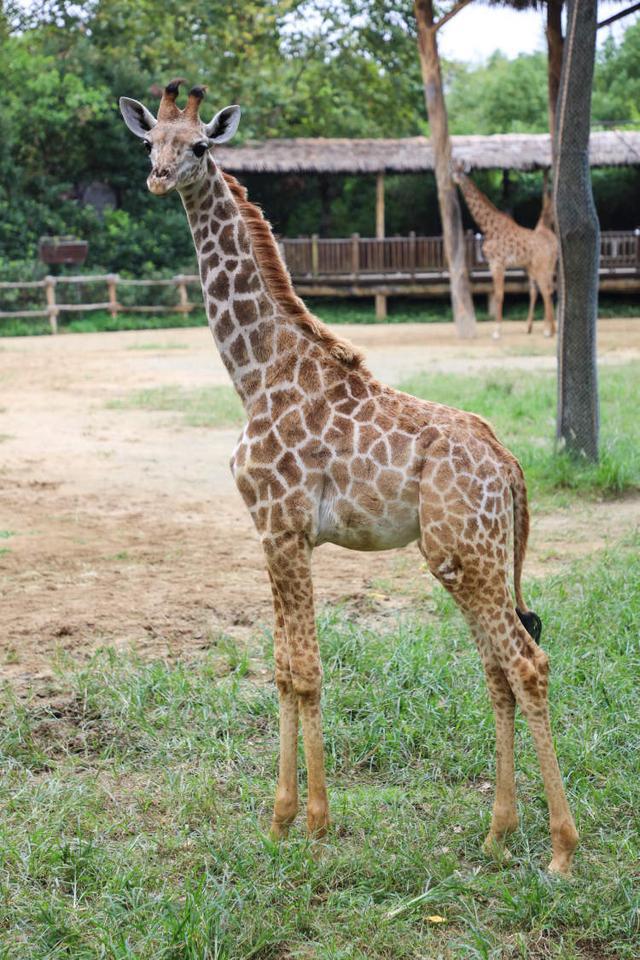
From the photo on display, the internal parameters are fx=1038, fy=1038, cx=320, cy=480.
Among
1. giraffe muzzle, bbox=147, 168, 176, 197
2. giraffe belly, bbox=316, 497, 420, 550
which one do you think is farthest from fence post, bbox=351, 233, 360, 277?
giraffe belly, bbox=316, 497, 420, 550

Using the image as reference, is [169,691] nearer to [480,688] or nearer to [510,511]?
[480,688]

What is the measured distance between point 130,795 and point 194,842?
437 mm

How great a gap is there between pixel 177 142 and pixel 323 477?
3.95 ft

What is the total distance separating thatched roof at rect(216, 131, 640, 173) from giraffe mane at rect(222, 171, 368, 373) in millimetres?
18785

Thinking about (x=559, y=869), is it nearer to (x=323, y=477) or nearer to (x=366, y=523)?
(x=366, y=523)

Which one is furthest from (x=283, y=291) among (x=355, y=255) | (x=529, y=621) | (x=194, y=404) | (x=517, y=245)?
(x=355, y=255)

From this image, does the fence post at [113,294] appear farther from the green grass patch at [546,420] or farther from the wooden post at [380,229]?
the green grass patch at [546,420]

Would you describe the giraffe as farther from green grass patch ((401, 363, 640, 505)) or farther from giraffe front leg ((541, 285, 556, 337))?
green grass patch ((401, 363, 640, 505))

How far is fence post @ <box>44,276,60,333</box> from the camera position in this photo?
2180 centimetres

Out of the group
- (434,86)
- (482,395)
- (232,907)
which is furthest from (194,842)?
(434,86)

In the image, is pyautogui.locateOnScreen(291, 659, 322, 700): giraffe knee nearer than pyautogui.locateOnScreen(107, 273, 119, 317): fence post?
Yes

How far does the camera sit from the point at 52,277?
866 inches

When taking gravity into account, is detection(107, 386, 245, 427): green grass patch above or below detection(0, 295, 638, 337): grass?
below

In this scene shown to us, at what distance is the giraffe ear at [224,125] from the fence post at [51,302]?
18.9 m
